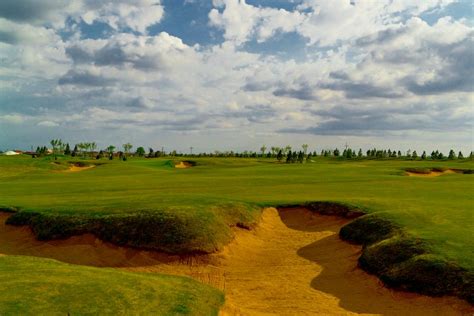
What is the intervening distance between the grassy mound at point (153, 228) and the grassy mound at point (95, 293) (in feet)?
17.0

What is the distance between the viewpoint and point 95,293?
12539 millimetres

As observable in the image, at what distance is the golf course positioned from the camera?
13523 millimetres

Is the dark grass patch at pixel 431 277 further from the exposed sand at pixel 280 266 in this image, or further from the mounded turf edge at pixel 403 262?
the exposed sand at pixel 280 266

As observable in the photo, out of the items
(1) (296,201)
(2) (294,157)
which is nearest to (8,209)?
(1) (296,201)

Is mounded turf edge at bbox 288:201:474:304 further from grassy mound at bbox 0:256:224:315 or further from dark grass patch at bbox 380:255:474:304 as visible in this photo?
grassy mound at bbox 0:256:224:315

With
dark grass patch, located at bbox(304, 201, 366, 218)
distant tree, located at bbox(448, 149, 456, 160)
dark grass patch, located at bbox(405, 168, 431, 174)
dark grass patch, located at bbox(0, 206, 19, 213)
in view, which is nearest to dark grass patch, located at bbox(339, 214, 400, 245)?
dark grass patch, located at bbox(304, 201, 366, 218)

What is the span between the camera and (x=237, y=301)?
15.6m

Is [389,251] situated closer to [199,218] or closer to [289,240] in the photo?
[289,240]

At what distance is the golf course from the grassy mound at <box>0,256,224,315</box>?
5 cm

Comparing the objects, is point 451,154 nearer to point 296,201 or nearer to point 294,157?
point 294,157

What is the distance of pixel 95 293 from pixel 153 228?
383 inches

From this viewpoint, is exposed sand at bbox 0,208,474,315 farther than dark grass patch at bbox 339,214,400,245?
No

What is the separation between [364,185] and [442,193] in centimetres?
861

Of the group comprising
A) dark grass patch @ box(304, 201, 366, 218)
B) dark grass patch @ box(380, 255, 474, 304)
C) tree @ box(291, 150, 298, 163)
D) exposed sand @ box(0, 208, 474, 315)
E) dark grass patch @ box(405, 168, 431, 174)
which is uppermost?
tree @ box(291, 150, 298, 163)
